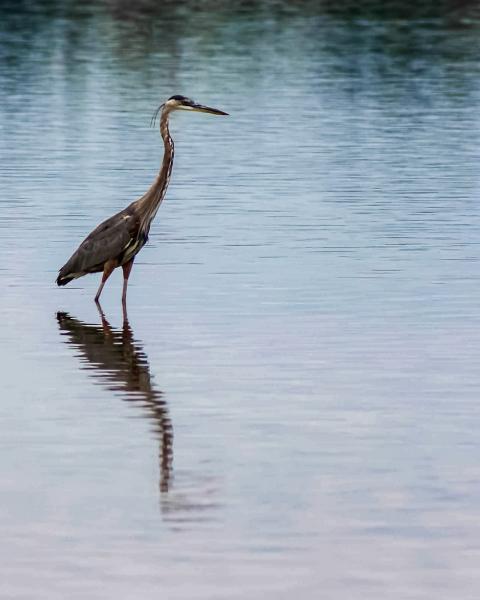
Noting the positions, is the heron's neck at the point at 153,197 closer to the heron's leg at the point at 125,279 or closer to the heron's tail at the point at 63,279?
the heron's leg at the point at 125,279

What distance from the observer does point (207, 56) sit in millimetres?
59000

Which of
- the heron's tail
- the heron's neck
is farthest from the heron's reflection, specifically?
the heron's neck

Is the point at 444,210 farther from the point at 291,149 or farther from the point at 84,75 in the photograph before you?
the point at 84,75

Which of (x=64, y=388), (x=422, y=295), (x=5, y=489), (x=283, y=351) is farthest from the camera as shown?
(x=422, y=295)

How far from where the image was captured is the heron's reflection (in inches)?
527

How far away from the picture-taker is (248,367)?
1567 centimetres

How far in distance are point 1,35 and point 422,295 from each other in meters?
54.3

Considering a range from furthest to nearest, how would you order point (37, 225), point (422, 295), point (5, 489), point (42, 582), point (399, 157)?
1. point (399, 157)
2. point (37, 225)
3. point (422, 295)
4. point (5, 489)
5. point (42, 582)

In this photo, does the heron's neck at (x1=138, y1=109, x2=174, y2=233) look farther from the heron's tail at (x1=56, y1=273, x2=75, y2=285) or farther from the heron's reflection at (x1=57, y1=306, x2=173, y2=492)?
the heron's reflection at (x1=57, y1=306, x2=173, y2=492)

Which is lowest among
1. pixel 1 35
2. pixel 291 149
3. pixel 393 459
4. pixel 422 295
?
pixel 1 35

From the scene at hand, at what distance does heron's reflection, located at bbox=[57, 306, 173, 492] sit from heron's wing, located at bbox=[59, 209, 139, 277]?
1.81ft

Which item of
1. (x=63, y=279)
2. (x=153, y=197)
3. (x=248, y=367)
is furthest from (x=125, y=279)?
(x=248, y=367)

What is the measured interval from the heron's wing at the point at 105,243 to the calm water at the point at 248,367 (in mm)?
433

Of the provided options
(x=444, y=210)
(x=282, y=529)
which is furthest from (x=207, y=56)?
(x=282, y=529)
